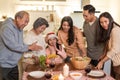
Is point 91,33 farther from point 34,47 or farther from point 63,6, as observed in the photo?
point 63,6

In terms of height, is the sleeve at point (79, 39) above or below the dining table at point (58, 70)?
above

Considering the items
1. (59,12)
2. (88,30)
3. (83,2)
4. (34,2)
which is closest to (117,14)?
(83,2)

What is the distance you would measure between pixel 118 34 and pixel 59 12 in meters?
3.41

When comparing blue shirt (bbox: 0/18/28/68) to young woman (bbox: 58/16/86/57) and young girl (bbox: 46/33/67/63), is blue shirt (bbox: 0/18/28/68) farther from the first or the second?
young woman (bbox: 58/16/86/57)

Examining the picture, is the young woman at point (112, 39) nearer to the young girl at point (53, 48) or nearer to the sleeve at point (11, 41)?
the young girl at point (53, 48)

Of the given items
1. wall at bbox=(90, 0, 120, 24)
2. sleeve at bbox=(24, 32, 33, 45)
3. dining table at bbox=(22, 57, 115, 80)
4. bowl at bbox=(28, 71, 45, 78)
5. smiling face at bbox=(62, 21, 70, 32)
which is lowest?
dining table at bbox=(22, 57, 115, 80)

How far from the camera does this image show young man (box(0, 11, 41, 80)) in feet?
9.06

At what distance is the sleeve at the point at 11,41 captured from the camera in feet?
8.99

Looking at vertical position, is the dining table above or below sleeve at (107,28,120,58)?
below

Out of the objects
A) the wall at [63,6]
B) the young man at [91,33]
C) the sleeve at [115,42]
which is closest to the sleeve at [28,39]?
the young man at [91,33]

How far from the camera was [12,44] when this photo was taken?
2.78 m

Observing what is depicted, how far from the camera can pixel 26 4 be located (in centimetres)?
589

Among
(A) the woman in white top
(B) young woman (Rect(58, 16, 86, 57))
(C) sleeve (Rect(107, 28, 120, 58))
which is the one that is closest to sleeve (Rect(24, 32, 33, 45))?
(A) the woman in white top

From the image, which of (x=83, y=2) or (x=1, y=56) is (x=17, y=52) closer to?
(x=1, y=56)
